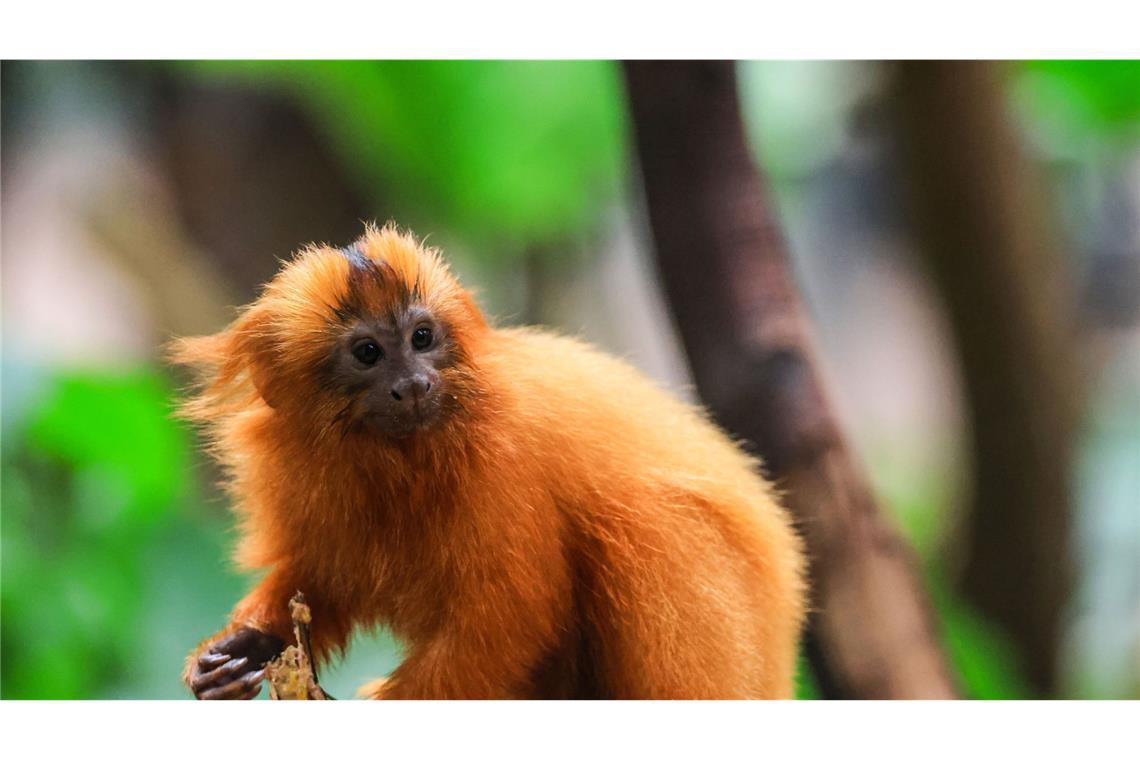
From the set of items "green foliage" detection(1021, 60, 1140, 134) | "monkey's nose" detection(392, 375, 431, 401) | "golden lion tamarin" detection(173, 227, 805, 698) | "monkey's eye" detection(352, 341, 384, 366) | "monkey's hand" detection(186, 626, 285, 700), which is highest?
"green foliage" detection(1021, 60, 1140, 134)

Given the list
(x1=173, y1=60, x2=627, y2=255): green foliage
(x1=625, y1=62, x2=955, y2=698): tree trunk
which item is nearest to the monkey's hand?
(x1=173, y1=60, x2=627, y2=255): green foliage

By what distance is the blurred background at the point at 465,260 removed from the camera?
253 centimetres

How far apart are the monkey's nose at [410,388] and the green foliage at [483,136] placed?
26.1 inches

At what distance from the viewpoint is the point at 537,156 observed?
8.54 feet

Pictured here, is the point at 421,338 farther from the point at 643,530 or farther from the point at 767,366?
the point at 767,366

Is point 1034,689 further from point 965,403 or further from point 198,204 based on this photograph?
point 198,204

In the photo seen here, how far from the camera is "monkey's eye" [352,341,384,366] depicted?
6.39ft

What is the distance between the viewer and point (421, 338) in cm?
198

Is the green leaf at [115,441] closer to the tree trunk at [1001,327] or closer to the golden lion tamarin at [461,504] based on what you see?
the golden lion tamarin at [461,504]

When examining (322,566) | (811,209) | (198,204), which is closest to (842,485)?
(811,209)

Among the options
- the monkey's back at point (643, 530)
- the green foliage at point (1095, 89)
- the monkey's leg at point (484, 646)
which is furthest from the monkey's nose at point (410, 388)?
the green foliage at point (1095, 89)

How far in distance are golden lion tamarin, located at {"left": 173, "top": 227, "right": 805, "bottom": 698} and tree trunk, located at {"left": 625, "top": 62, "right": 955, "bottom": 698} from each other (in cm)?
29

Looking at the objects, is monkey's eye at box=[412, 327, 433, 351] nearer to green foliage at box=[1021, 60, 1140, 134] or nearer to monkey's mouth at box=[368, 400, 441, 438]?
monkey's mouth at box=[368, 400, 441, 438]
